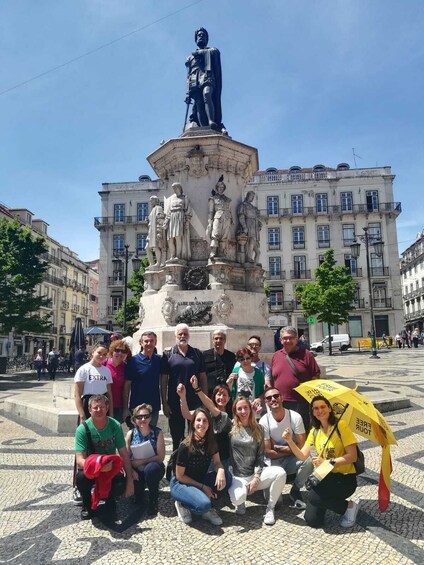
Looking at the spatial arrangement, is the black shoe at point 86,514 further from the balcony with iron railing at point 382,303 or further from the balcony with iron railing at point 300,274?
the balcony with iron railing at point 382,303

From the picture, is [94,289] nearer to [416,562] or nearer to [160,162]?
[160,162]

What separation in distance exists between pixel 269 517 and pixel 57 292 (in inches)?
2148

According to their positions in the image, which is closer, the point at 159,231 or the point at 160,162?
the point at 159,231

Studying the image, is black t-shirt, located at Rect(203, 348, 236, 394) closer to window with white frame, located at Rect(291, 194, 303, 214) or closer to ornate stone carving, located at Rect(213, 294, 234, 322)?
ornate stone carving, located at Rect(213, 294, 234, 322)

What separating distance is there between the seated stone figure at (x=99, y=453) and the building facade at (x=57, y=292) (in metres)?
41.8

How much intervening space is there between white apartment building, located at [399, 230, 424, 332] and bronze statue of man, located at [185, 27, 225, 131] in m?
55.1

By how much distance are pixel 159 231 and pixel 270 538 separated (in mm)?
7231

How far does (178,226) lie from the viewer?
363 inches

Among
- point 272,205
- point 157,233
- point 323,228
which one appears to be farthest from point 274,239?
point 157,233

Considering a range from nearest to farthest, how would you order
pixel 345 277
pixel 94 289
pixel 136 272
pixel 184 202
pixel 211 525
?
pixel 211 525 → pixel 184 202 → pixel 136 272 → pixel 345 277 → pixel 94 289

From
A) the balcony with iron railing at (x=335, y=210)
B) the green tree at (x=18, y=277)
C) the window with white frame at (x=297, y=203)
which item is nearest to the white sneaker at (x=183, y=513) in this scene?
the green tree at (x=18, y=277)

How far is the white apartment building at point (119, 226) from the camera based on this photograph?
48062mm

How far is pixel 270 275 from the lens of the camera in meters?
48.2

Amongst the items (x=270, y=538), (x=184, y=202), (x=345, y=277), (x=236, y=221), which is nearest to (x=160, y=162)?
(x=184, y=202)
